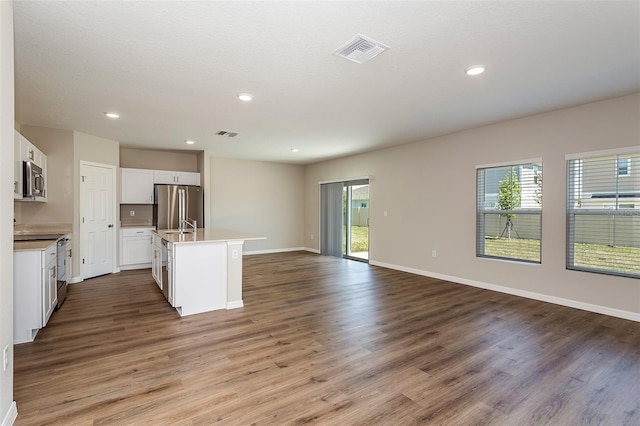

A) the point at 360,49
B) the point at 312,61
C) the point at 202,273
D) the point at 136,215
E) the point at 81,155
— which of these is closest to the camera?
the point at 360,49

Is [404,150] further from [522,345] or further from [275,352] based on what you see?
[275,352]

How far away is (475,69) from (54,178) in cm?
632

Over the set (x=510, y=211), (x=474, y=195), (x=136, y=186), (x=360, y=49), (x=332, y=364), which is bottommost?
(x=332, y=364)

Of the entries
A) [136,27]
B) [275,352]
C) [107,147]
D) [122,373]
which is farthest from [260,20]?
[107,147]

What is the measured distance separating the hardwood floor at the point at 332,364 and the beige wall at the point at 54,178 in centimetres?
169

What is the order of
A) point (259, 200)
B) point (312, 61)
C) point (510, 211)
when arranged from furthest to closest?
point (259, 200) < point (510, 211) < point (312, 61)

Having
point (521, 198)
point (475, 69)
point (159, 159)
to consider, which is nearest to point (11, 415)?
point (475, 69)

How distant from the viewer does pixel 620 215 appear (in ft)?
12.3

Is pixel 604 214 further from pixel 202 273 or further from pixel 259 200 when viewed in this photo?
pixel 259 200

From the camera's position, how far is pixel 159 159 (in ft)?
23.7

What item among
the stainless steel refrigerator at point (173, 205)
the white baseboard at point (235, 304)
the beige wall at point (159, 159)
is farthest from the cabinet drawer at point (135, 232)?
the white baseboard at point (235, 304)

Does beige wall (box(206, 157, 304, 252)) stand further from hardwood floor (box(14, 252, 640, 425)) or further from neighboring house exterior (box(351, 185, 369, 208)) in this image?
hardwood floor (box(14, 252, 640, 425))

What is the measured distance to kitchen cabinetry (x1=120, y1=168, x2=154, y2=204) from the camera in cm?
637

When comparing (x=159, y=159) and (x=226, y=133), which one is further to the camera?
(x=159, y=159)
